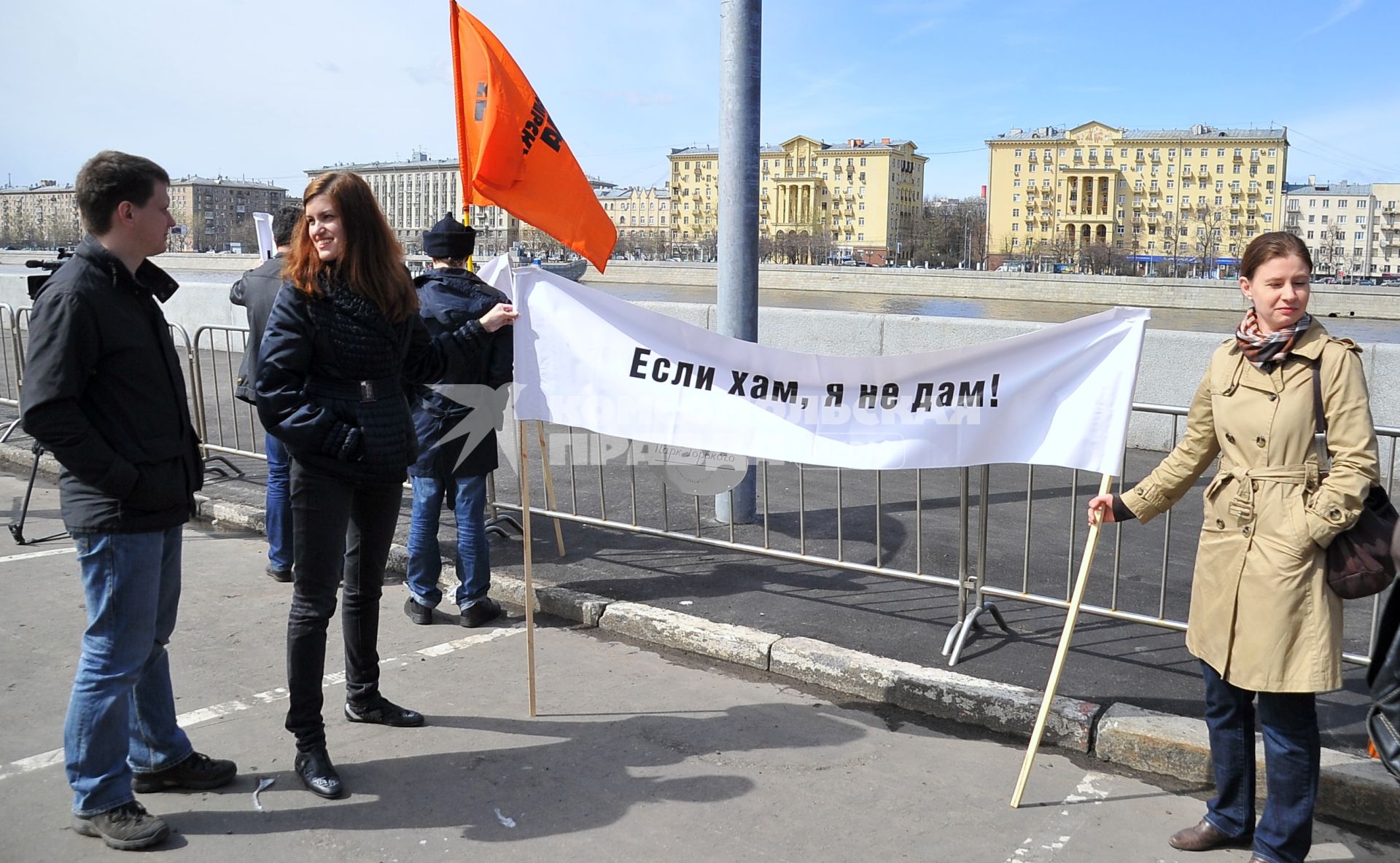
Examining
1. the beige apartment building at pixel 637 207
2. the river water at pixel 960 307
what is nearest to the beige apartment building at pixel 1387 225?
the beige apartment building at pixel 637 207

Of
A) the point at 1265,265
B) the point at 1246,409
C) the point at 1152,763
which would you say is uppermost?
the point at 1265,265

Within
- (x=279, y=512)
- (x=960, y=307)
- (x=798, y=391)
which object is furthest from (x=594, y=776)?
(x=960, y=307)

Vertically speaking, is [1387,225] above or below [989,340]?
above

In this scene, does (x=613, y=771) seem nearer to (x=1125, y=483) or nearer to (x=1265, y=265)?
(x=1265, y=265)

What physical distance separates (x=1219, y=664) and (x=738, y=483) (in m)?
4.30

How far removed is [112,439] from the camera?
3.42 meters

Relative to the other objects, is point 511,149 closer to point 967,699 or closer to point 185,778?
point 185,778

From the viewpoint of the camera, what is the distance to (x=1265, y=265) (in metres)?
3.32

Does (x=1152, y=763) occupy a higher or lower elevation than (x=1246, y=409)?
lower

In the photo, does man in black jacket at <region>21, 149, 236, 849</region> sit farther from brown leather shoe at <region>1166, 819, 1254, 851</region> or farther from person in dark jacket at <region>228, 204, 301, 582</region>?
brown leather shoe at <region>1166, 819, 1254, 851</region>

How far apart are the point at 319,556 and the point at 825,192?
482 ft

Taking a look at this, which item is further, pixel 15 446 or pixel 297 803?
pixel 15 446

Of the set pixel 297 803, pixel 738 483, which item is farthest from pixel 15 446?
pixel 297 803

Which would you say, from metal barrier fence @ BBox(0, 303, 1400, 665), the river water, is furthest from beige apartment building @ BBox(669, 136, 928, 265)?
metal barrier fence @ BBox(0, 303, 1400, 665)
